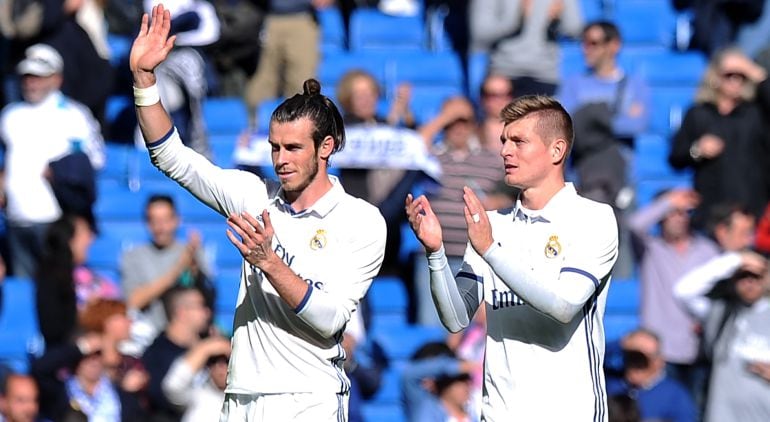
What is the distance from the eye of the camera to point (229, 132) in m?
13.7

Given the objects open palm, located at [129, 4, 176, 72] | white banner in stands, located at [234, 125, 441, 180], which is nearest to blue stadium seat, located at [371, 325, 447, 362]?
white banner in stands, located at [234, 125, 441, 180]

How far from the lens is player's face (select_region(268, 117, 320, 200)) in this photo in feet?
21.5

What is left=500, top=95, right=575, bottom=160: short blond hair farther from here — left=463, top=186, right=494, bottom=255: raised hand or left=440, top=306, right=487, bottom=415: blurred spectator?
left=440, top=306, right=487, bottom=415: blurred spectator

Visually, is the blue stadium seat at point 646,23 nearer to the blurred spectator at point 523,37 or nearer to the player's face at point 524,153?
the blurred spectator at point 523,37

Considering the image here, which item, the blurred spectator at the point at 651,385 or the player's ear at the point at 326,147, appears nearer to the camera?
the player's ear at the point at 326,147

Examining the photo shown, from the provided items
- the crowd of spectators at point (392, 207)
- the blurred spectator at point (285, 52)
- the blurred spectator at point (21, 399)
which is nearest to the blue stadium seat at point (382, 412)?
the crowd of spectators at point (392, 207)

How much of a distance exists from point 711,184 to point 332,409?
21.3 feet

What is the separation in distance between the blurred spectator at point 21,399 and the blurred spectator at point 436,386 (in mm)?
2251

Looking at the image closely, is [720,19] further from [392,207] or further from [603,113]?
[392,207]

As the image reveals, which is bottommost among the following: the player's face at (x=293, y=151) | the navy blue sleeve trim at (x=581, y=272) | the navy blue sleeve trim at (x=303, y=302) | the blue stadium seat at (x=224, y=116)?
the navy blue sleeve trim at (x=303, y=302)

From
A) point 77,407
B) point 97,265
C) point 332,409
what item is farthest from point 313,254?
point 97,265

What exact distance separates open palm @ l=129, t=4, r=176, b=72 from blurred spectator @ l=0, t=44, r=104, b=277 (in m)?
5.54

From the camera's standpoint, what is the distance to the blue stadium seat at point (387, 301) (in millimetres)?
12242

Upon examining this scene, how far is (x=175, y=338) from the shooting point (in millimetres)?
10508
